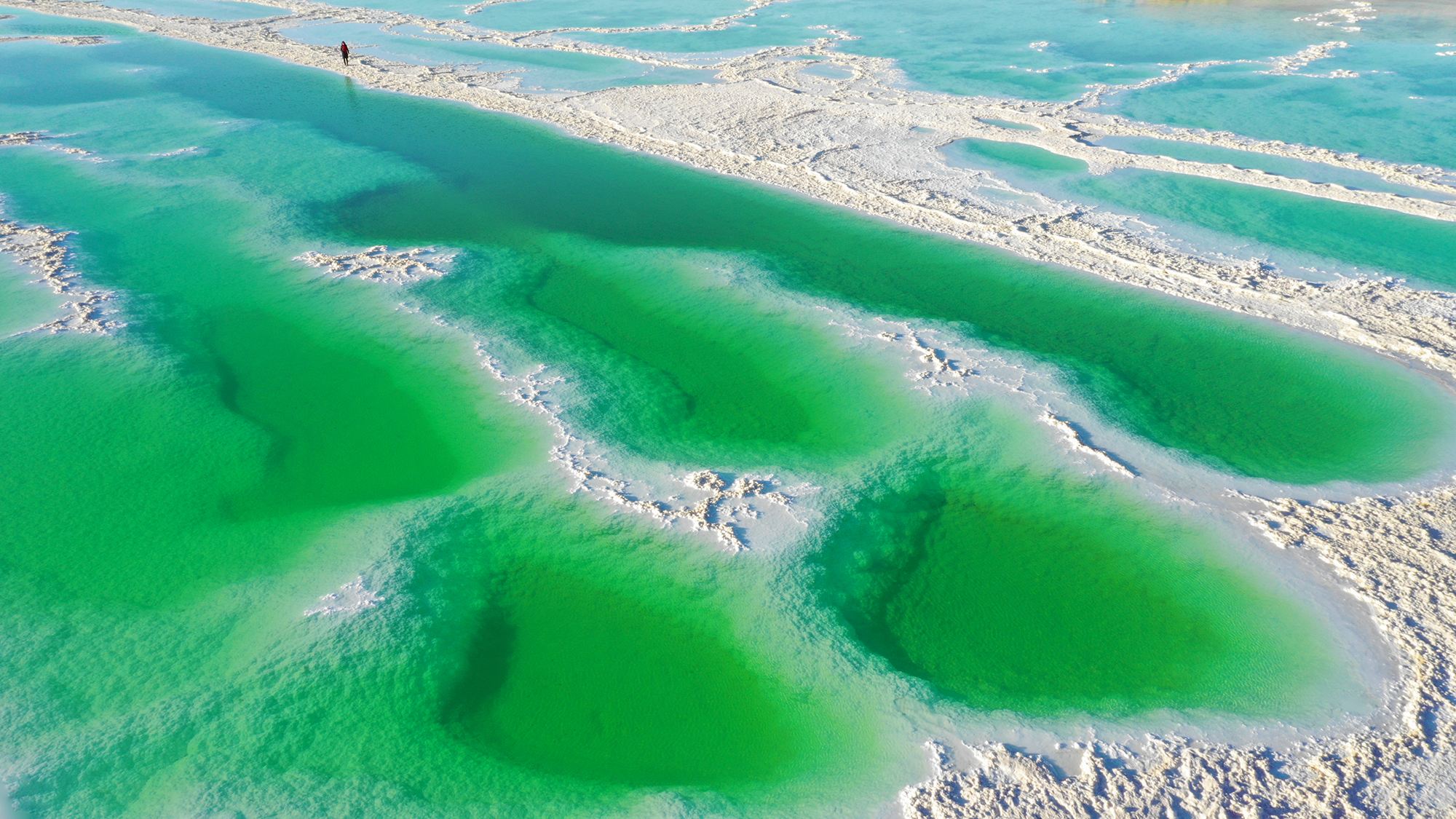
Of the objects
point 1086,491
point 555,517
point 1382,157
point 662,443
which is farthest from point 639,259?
point 1382,157

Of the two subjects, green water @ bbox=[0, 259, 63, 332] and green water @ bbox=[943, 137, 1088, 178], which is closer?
green water @ bbox=[0, 259, 63, 332]

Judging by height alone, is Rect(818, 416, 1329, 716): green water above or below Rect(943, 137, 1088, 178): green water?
below

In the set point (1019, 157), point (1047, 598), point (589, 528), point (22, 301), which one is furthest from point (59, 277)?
point (1019, 157)

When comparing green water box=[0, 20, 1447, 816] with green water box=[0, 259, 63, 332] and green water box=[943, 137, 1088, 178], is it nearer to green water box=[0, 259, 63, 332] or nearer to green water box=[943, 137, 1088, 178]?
green water box=[0, 259, 63, 332]

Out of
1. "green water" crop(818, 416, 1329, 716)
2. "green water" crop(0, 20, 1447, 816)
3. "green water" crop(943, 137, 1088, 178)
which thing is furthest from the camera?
"green water" crop(943, 137, 1088, 178)

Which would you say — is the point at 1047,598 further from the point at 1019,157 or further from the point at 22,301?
the point at 22,301

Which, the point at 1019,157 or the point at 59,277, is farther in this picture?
the point at 1019,157

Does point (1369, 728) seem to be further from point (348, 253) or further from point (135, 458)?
point (348, 253)

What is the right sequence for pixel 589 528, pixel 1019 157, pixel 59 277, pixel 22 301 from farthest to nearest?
pixel 1019 157
pixel 59 277
pixel 22 301
pixel 589 528

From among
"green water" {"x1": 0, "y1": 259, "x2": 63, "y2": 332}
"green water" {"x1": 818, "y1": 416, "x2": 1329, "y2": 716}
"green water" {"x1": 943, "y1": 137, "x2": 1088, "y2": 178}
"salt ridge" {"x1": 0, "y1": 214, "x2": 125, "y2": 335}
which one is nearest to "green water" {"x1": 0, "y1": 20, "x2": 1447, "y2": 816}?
"green water" {"x1": 818, "y1": 416, "x2": 1329, "y2": 716}
